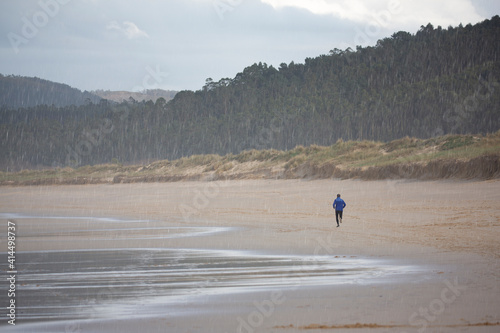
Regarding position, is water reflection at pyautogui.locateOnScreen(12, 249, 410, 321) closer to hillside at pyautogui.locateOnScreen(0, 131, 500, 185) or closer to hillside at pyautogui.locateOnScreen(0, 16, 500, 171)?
hillside at pyautogui.locateOnScreen(0, 131, 500, 185)

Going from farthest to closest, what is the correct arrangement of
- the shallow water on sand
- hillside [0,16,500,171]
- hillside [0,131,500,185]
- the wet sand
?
hillside [0,16,500,171] < hillside [0,131,500,185] < the shallow water on sand < the wet sand

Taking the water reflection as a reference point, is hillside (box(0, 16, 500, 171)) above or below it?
above

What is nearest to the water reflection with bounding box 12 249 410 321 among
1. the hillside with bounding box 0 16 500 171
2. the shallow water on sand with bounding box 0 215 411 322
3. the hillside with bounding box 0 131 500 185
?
the shallow water on sand with bounding box 0 215 411 322

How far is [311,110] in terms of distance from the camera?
80500mm

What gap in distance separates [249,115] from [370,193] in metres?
65.9

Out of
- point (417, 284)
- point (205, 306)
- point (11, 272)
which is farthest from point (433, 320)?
point (11, 272)

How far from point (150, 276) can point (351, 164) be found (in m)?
22.5

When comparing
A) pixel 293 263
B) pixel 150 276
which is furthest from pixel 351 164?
pixel 150 276

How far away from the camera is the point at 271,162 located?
132ft

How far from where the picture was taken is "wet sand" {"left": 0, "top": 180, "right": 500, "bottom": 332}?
6289 mm

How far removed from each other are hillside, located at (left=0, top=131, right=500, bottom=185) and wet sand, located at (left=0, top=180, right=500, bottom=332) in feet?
4.56

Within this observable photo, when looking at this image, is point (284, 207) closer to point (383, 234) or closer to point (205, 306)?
point (383, 234)

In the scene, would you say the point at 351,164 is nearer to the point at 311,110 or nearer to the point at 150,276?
the point at 150,276

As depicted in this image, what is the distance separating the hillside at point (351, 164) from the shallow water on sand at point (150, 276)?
1372 centimetres
